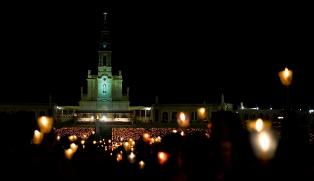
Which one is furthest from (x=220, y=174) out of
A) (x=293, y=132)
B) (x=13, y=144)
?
(x=13, y=144)

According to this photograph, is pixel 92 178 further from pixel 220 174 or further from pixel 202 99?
pixel 202 99

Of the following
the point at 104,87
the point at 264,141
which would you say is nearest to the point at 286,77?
the point at 264,141

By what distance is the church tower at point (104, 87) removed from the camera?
108m

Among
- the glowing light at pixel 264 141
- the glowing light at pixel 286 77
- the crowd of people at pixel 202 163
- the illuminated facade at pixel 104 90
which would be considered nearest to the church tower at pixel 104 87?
the illuminated facade at pixel 104 90

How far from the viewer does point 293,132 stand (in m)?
24.5

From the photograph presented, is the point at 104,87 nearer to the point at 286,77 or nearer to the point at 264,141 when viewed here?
the point at 286,77

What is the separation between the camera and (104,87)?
10975 cm

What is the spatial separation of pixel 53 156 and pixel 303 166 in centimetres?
1531

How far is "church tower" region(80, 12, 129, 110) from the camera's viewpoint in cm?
10831

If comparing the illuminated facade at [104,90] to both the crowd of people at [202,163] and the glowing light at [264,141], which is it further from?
the glowing light at [264,141]

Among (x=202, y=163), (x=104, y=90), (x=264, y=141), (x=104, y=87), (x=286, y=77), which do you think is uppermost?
(x=104, y=87)

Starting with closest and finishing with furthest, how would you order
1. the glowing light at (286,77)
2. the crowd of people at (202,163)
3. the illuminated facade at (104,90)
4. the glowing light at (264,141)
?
1. the glowing light at (264,141)
2. the glowing light at (286,77)
3. the crowd of people at (202,163)
4. the illuminated facade at (104,90)

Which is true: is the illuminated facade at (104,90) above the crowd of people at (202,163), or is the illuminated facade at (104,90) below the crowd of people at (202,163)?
above

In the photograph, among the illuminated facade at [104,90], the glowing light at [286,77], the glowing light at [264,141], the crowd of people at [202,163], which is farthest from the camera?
the illuminated facade at [104,90]
